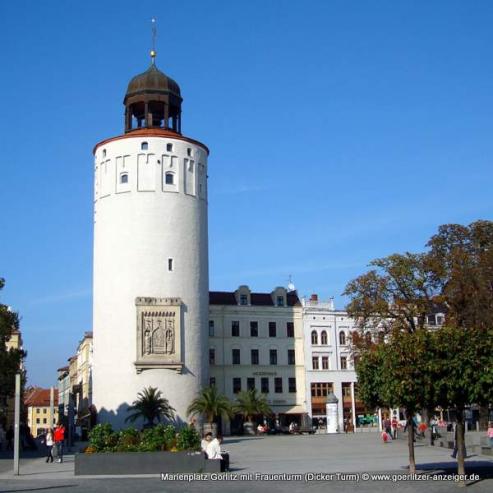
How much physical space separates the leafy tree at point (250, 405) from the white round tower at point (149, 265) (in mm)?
9592

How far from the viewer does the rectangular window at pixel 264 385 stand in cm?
7200

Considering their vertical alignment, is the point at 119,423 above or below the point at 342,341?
below

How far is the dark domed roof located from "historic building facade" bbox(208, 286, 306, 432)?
2140 cm

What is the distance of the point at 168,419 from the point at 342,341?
2550 cm

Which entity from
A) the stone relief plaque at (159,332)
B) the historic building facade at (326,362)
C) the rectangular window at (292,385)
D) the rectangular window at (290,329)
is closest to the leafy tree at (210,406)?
the stone relief plaque at (159,332)

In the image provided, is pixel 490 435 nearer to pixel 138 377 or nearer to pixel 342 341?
pixel 138 377

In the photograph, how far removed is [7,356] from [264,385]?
32.0m

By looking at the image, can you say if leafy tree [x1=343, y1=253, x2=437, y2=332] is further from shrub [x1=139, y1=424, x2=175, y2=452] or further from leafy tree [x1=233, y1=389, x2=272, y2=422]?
shrub [x1=139, y1=424, x2=175, y2=452]

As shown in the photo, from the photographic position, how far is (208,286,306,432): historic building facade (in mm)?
71375

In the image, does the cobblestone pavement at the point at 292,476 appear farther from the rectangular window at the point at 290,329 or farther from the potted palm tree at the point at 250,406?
the rectangular window at the point at 290,329

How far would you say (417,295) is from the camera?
5334 cm

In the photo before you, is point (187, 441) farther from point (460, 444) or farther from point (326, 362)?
point (326, 362)

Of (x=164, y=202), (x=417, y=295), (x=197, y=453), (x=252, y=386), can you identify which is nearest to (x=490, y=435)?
(x=197, y=453)

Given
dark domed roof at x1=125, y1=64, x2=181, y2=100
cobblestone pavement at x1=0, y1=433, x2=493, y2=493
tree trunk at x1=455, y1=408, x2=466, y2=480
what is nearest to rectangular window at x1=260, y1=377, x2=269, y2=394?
dark domed roof at x1=125, y1=64, x2=181, y2=100
